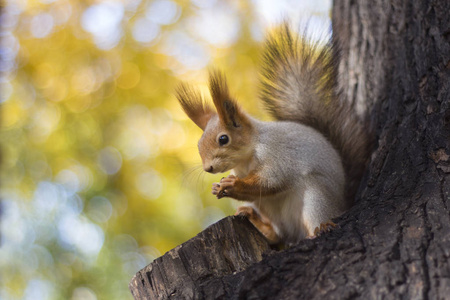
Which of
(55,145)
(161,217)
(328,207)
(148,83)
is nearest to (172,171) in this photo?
(161,217)

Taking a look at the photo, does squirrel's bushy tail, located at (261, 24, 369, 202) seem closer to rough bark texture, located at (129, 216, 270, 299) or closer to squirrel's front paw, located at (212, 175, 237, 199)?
squirrel's front paw, located at (212, 175, 237, 199)

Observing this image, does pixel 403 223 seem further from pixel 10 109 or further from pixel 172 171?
pixel 10 109

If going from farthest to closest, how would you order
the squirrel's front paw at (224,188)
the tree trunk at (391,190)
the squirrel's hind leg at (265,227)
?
the squirrel's hind leg at (265,227)
the squirrel's front paw at (224,188)
the tree trunk at (391,190)

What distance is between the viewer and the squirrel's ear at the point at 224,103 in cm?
237

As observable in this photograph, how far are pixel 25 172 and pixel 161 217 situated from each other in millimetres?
1457

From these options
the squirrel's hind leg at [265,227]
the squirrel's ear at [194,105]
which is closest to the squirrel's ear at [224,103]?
the squirrel's ear at [194,105]

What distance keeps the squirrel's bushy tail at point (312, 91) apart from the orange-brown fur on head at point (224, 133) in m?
0.41

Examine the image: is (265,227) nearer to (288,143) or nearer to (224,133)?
(288,143)

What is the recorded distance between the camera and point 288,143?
2.48m

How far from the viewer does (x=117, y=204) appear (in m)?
4.20

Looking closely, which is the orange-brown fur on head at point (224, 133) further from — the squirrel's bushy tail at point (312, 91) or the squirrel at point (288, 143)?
the squirrel's bushy tail at point (312, 91)

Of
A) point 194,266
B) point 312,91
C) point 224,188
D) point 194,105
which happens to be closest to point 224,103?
point 194,105

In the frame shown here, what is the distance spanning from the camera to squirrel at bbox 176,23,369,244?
2354mm

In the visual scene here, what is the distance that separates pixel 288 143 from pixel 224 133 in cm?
38
